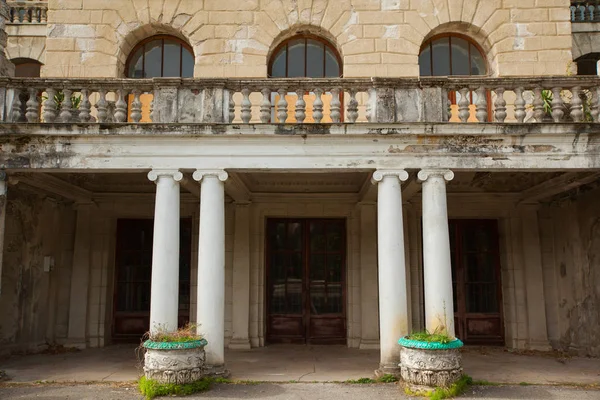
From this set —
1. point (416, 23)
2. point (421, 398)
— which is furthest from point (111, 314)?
point (416, 23)

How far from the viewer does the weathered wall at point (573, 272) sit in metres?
10.6

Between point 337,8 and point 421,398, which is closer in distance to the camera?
point 421,398

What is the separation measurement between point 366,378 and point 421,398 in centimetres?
126

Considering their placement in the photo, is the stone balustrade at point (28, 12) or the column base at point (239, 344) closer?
the column base at point (239, 344)

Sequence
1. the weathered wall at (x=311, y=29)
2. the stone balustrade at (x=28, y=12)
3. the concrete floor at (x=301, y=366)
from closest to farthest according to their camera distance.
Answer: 1. the concrete floor at (x=301, y=366)
2. the weathered wall at (x=311, y=29)
3. the stone balustrade at (x=28, y=12)

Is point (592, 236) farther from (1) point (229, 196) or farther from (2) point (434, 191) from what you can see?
(1) point (229, 196)

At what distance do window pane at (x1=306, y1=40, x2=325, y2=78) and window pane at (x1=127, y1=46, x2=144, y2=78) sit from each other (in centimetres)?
393

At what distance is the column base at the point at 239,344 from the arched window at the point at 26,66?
9215 mm

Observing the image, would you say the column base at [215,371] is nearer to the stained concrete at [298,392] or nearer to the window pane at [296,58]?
the stained concrete at [298,392]

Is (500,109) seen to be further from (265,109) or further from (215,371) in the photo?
(215,371)

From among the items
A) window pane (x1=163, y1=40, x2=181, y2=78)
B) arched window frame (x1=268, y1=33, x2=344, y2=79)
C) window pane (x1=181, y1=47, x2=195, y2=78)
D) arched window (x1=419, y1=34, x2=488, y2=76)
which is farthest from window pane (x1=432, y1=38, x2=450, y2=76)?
window pane (x1=163, y1=40, x2=181, y2=78)

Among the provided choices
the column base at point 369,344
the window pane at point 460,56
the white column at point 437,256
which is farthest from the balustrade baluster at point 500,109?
the column base at point 369,344

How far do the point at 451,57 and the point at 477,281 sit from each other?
5.29 metres

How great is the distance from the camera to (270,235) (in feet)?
41.3
